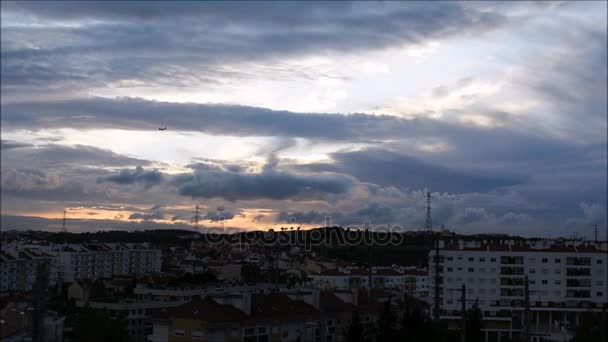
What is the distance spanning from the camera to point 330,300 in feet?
128

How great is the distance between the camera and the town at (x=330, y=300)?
1218 inches

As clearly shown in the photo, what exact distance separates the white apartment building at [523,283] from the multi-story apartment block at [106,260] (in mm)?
41756

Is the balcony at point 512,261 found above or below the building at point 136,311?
above

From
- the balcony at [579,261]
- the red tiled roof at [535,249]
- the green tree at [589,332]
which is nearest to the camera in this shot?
the green tree at [589,332]

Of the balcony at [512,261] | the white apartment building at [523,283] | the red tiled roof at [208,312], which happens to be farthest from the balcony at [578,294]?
the red tiled roof at [208,312]

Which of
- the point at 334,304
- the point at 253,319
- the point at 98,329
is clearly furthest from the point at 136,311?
Result: the point at 253,319

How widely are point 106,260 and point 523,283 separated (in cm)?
5364

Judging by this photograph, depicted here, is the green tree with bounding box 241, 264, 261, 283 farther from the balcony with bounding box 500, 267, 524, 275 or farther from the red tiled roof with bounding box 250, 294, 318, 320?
the red tiled roof with bounding box 250, 294, 318, 320

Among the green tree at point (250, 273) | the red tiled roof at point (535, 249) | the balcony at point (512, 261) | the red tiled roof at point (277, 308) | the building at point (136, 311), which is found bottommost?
the building at point (136, 311)

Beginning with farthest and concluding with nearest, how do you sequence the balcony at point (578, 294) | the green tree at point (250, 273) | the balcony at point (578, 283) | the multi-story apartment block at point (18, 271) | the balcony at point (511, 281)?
the green tree at point (250, 273) < the multi-story apartment block at point (18, 271) < the balcony at point (511, 281) < the balcony at point (578, 283) < the balcony at point (578, 294)

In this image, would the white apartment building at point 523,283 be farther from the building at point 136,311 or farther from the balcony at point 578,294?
the building at point 136,311

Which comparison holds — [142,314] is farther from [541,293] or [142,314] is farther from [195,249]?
[195,249]

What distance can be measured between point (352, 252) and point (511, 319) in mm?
64359

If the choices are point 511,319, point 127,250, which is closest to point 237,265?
point 127,250
